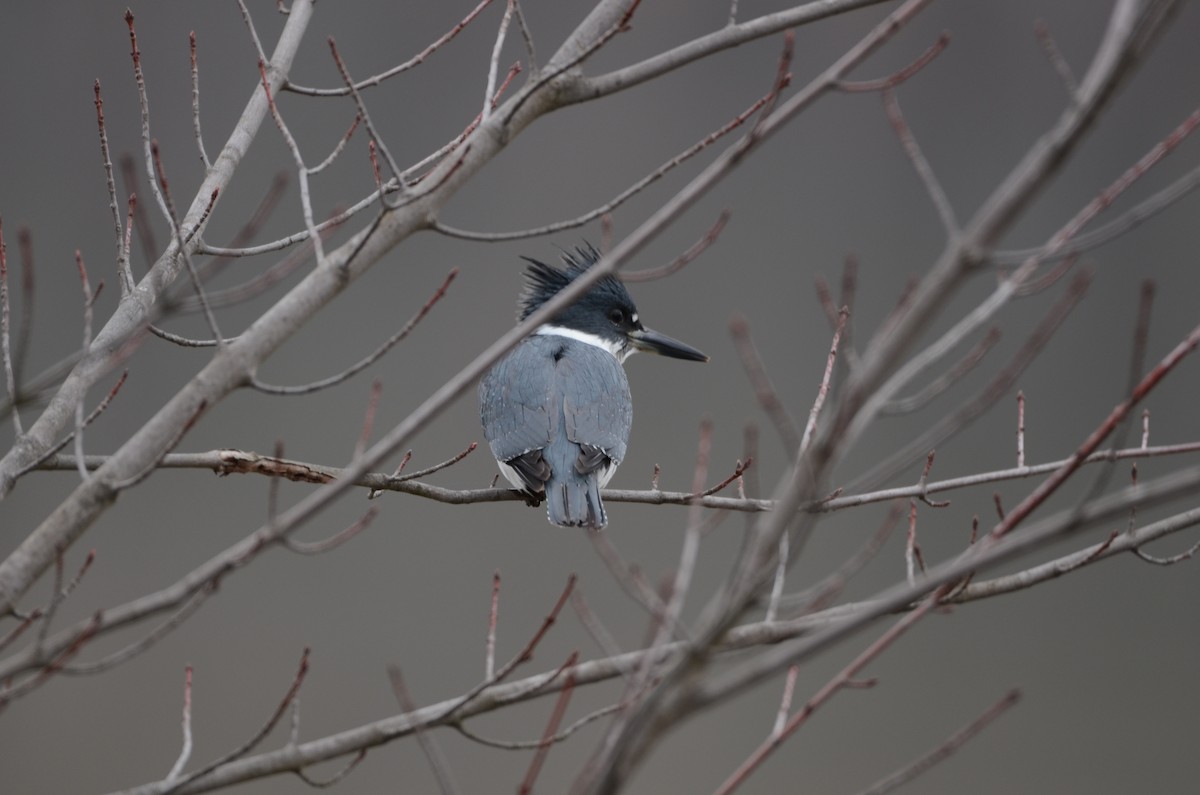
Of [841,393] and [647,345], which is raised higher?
[647,345]

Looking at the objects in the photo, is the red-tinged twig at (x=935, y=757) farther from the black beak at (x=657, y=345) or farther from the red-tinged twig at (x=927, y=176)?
the black beak at (x=657, y=345)

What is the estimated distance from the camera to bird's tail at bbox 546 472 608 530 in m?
2.54

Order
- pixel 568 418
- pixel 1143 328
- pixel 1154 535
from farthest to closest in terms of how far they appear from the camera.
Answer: pixel 568 418 < pixel 1154 535 < pixel 1143 328

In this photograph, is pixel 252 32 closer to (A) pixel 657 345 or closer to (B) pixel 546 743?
(B) pixel 546 743

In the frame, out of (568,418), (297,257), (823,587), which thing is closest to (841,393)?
(823,587)

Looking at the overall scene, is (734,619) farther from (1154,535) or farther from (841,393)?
(1154,535)

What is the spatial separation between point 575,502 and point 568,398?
1.15 ft

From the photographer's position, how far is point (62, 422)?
1565mm

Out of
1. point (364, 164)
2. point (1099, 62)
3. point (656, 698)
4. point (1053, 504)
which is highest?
point (364, 164)

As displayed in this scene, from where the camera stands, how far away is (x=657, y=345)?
3.48 metres

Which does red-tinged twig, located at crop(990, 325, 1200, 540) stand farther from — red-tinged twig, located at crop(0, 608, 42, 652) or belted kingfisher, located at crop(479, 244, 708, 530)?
belted kingfisher, located at crop(479, 244, 708, 530)

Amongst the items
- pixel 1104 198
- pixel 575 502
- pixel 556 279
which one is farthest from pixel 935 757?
pixel 556 279

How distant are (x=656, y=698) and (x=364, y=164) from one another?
410cm

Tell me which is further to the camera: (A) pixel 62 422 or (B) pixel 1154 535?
(B) pixel 1154 535
